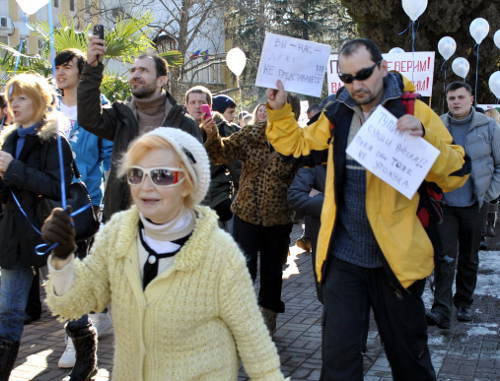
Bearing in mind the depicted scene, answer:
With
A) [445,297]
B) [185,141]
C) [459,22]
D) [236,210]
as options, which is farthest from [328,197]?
[459,22]

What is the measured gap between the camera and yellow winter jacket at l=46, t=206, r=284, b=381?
2.42 metres

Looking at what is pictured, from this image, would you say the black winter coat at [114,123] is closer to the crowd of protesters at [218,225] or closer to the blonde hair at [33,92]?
the crowd of protesters at [218,225]

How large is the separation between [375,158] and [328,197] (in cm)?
42

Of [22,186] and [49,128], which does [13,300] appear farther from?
[49,128]

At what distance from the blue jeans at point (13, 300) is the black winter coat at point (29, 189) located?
0.07 metres

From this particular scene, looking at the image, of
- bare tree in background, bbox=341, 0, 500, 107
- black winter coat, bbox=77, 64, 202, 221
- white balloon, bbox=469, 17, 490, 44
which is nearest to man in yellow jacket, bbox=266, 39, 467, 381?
Result: black winter coat, bbox=77, 64, 202, 221

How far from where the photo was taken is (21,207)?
13.5ft

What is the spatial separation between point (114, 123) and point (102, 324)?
2.11 m

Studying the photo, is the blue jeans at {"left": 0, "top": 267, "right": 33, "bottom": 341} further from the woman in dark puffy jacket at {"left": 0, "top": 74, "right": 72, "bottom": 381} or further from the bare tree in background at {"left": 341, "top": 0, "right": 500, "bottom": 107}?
the bare tree in background at {"left": 341, "top": 0, "right": 500, "bottom": 107}

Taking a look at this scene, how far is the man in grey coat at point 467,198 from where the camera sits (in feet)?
20.1

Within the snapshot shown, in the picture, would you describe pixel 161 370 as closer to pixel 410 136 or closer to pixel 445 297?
pixel 410 136

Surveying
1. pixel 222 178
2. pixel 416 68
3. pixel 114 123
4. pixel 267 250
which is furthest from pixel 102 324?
pixel 416 68

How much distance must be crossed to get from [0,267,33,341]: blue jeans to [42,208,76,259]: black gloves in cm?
185

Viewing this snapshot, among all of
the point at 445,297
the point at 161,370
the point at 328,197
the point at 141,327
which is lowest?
the point at 445,297
